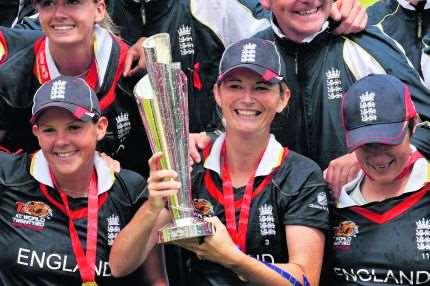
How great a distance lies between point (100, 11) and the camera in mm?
5281

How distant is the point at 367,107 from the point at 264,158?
0.52m

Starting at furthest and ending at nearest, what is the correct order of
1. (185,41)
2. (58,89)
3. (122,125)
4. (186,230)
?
(185,41) < (122,125) < (58,89) < (186,230)

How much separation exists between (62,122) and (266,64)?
0.99 m

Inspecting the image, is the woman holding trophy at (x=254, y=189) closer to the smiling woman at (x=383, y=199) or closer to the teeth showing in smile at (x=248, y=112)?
the teeth showing in smile at (x=248, y=112)

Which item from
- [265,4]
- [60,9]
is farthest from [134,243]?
[265,4]

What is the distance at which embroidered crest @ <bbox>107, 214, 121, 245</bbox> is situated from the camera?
4660 mm

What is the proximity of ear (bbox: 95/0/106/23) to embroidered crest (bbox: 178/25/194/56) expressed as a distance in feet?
1.67

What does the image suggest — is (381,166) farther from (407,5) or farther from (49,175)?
(49,175)

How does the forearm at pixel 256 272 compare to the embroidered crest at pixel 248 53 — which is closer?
the forearm at pixel 256 272

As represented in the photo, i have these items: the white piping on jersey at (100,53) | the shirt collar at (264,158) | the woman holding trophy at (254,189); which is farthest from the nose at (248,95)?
the white piping on jersey at (100,53)

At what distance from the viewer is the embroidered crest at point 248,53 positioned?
180 inches

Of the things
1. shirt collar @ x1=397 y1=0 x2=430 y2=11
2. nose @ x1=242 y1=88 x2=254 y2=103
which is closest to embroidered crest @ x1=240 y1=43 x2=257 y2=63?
nose @ x1=242 y1=88 x2=254 y2=103

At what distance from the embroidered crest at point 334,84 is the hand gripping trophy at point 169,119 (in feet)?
4.58

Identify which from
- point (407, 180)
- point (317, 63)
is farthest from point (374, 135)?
point (317, 63)
